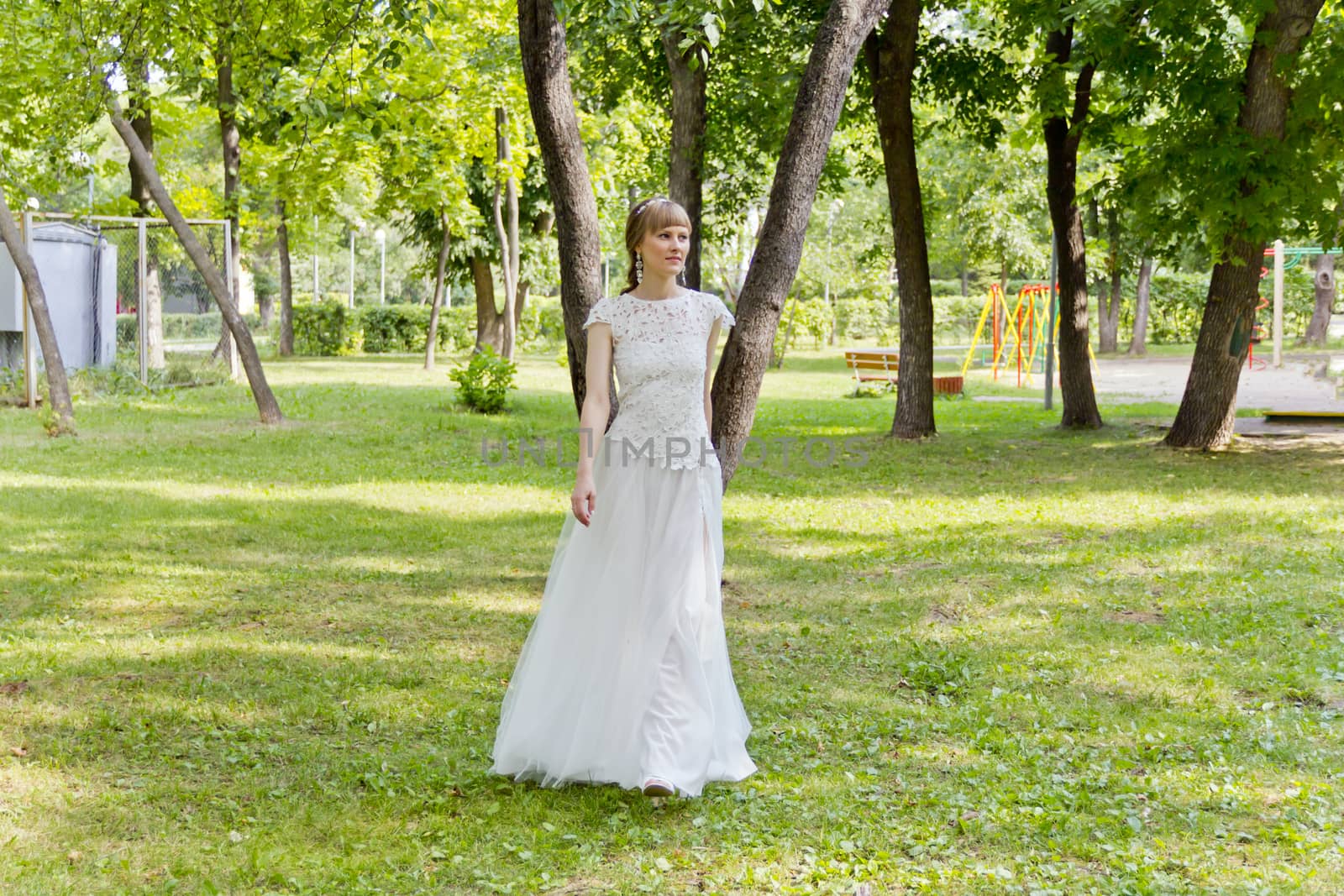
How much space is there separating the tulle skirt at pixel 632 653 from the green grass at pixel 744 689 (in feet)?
0.47

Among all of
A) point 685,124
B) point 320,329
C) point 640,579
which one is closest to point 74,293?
point 685,124

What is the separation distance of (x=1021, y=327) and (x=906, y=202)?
12.2 meters

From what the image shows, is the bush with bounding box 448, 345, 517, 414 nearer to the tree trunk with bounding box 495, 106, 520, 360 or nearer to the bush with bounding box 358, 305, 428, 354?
the tree trunk with bounding box 495, 106, 520, 360

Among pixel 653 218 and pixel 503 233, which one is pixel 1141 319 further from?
pixel 653 218

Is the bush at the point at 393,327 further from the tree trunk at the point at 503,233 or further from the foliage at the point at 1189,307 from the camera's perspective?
the foliage at the point at 1189,307

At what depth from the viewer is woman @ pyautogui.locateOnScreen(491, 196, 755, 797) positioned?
4.56m

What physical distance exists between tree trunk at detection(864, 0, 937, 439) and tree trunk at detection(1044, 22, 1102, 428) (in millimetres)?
1899

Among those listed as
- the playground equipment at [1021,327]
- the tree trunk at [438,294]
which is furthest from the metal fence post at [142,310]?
the playground equipment at [1021,327]

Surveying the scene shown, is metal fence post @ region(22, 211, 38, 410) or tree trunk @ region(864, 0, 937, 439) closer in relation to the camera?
tree trunk @ region(864, 0, 937, 439)

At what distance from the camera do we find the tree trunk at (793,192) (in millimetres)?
6922

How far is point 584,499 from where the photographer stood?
4680 millimetres

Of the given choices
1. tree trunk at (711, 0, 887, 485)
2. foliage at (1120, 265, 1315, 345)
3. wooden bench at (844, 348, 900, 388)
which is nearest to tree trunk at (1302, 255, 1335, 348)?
foliage at (1120, 265, 1315, 345)

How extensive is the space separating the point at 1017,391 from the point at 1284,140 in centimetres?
1242

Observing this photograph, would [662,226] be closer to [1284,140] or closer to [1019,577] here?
[1019,577]
